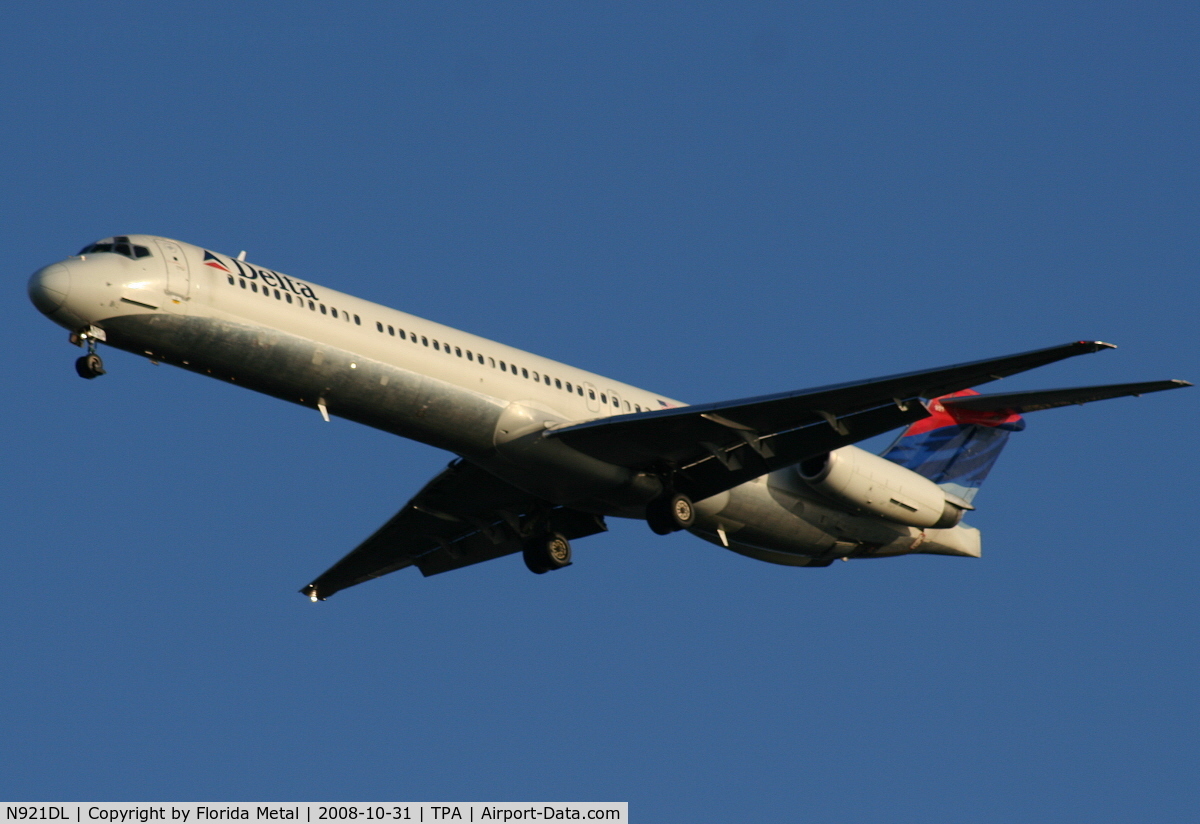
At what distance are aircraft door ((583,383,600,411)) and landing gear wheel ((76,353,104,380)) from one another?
699 centimetres

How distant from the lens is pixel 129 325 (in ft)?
69.5

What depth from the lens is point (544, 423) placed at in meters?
23.4

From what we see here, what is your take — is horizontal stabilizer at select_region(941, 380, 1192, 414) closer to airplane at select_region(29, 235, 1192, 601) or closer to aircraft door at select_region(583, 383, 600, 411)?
airplane at select_region(29, 235, 1192, 601)

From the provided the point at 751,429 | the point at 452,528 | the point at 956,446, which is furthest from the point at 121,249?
the point at 956,446

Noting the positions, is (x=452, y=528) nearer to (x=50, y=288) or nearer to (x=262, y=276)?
(x=262, y=276)

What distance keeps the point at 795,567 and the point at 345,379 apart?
947 cm

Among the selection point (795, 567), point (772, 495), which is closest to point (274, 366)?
point (772, 495)

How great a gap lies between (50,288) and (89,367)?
3.63 ft

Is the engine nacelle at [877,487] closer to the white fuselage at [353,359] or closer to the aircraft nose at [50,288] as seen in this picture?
the white fuselage at [353,359]

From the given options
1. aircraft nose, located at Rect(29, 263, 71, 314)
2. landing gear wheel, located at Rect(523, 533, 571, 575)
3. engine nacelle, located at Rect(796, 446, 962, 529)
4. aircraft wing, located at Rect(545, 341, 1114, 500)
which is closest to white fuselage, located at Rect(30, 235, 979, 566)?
aircraft nose, located at Rect(29, 263, 71, 314)

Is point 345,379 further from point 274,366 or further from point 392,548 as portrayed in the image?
point 392,548

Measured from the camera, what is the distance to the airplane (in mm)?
21391

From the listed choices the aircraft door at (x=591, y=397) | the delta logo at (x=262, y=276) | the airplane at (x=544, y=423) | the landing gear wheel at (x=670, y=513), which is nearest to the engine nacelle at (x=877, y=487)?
the airplane at (x=544, y=423)

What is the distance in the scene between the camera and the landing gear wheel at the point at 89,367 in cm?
2108
